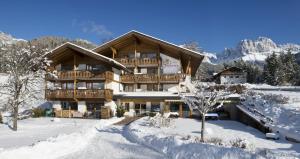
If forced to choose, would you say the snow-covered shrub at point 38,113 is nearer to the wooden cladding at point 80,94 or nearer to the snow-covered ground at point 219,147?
the wooden cladding at point 80,94

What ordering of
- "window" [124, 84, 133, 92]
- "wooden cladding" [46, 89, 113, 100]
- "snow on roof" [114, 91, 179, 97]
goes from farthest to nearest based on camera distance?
"window" [124, 84, 133, 92], "snow on roof" [114, 91, 179, 97], "wooden cladding" [46, 89, 113, 100]

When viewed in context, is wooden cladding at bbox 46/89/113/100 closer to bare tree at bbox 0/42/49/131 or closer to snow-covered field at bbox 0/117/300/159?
bare tree at bbox 0/42/49/131

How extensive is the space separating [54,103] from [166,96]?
14116 millimetres

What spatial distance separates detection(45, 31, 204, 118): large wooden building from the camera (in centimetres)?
3505

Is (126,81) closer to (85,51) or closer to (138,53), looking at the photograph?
(138,53)

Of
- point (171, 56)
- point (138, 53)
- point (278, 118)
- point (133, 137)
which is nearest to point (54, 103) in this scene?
point (138, 53)

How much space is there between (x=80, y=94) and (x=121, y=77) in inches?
254

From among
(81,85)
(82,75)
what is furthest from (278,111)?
(81,85)

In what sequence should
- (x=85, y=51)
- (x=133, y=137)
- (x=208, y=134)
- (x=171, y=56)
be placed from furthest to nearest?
(x=171, y=56)
(x=85, y=51)
(x=208, y=134)
(x=133, y=137)

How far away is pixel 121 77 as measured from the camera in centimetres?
3906

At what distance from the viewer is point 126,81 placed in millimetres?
38906

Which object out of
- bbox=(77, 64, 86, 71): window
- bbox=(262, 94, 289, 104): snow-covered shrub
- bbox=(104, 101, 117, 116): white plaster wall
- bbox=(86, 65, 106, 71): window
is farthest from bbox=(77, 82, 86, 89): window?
bbox=(262, 94, 289, 104): snow-covered shrub

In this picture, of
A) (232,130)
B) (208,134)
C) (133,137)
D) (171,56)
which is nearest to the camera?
(133,137)

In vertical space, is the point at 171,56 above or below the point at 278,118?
above
